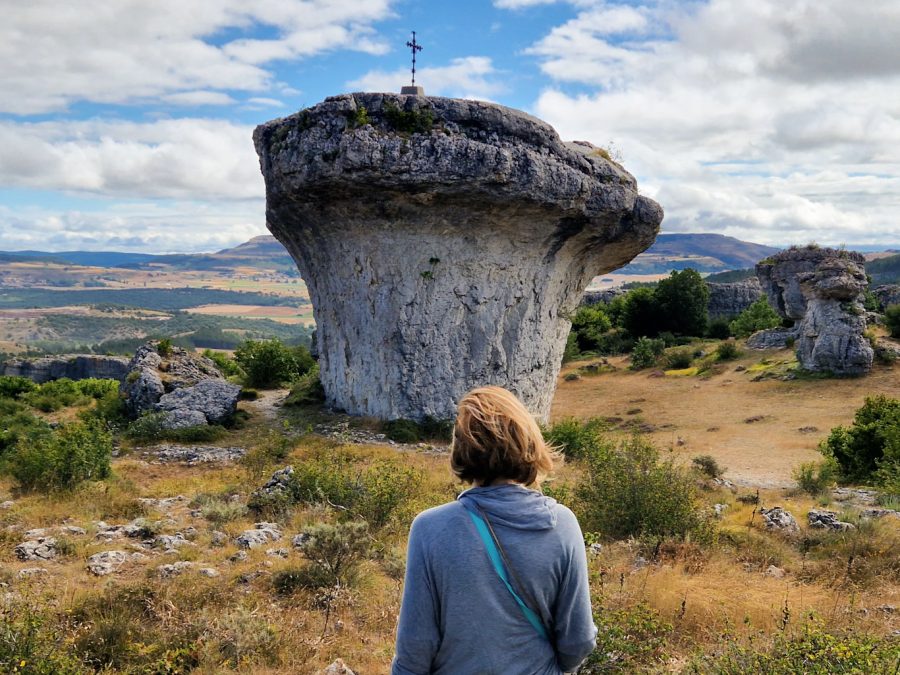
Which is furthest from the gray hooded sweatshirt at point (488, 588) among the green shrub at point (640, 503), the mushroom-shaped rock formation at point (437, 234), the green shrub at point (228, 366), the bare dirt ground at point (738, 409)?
the green shrub at point (228, 366)

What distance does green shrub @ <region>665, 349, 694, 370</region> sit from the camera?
32750 mm

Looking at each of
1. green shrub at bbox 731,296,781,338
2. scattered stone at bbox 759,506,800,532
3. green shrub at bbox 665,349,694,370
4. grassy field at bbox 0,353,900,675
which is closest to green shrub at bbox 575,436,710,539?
grassy field at bbox 0,353,900,675

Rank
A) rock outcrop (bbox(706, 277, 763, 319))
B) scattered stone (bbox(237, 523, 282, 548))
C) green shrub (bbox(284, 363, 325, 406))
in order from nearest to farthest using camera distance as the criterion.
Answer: scattered stone (bbox(237, 523, 282, 548)), green shrub (bbox(284, 363, 325, 406)), rock outcrop (bbox(706, 277, 763, 319))

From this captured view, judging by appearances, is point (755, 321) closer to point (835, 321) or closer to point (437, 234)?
point (835, 321)

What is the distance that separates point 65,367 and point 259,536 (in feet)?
124

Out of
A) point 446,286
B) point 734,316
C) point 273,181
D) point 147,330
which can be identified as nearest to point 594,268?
point 446,286

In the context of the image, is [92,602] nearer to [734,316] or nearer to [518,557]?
[518,557]

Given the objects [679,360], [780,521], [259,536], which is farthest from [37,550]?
[679,360]

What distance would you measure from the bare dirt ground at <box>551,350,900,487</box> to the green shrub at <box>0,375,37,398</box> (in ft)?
69.2

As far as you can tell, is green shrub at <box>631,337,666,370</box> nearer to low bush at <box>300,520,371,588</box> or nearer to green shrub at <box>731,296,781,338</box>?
green shrub at <box>731,296,781,338</box>

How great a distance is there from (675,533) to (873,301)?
38725mm

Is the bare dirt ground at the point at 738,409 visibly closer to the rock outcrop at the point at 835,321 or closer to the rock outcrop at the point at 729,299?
the rock outcrop at the point at 835,321

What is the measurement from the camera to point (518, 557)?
237cm

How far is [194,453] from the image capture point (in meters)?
13.2
